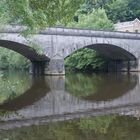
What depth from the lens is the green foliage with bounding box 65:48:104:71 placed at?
181 ft

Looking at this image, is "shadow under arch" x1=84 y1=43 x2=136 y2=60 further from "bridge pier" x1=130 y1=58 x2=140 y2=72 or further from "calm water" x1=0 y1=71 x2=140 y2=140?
"calm water" x1=0 y1=71 x2=140 y2=140

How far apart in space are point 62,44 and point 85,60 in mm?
13165

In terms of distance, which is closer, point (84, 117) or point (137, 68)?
point (84, 117)

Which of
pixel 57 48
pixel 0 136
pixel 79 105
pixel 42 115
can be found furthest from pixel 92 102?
pixel 57 48

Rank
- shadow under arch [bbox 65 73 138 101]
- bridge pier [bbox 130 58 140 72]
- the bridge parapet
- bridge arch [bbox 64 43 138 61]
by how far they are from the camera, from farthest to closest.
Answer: bridge pier [bbox 130 58 140 72]
bridge arch [bbox 64 43 138 61]
the bridge parapet
shadow under arch [bbox 65 73 138 101]

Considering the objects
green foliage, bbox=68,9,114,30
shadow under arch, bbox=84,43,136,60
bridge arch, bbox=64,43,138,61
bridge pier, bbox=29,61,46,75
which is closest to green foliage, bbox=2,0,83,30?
bridge pier, bbox=29,61,46,75

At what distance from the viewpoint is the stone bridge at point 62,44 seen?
131 ft

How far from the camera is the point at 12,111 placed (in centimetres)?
1566

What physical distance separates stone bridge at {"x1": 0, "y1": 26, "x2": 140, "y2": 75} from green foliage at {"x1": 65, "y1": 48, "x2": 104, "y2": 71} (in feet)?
13.4

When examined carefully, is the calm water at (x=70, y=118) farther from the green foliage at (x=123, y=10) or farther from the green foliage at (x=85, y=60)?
the green foliage at (x=123, y=10)

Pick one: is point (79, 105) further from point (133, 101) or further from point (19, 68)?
point (19, 68)

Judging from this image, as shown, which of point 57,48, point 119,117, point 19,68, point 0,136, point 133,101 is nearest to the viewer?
point 0,136

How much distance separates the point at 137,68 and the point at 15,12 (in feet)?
134

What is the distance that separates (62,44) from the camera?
4284 cm
